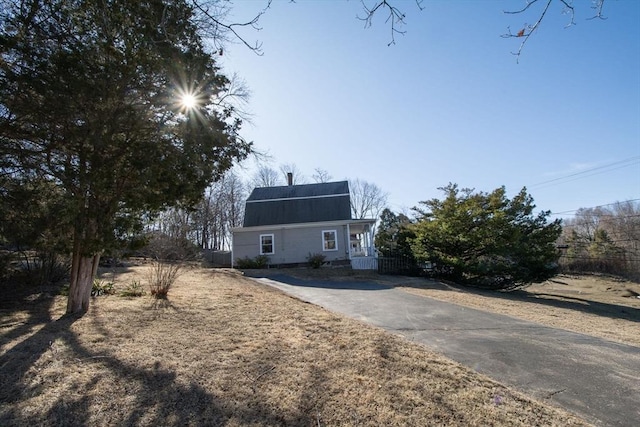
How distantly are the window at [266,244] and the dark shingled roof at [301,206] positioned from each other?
0.97m

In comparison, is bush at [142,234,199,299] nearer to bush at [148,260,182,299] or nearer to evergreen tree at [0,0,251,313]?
bush at [148,260,182,299]

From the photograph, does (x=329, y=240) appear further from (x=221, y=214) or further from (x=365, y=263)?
(x=221, y=214)

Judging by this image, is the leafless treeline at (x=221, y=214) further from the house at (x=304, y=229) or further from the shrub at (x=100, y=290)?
the shrub at (x=100, y=290)

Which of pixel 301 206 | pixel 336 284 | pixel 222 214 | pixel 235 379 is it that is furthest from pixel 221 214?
pixel 235 379

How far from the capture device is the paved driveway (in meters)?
3.38

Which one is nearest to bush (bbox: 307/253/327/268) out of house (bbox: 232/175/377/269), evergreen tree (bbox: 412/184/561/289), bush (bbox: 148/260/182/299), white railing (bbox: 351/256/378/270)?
house (bbox: 232/175/377/269)

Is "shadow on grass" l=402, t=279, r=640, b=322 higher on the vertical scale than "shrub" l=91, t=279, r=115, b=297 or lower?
lower

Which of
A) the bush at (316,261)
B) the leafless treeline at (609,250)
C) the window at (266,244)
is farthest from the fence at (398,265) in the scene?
the leafless treeline at (609,250)

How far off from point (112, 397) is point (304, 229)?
18299 mm

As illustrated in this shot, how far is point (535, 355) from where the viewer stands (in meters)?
4.66

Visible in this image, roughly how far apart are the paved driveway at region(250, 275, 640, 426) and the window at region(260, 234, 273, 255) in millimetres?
13781

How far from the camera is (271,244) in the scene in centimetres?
2166

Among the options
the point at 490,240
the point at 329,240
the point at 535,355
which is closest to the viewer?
the point at 535,355

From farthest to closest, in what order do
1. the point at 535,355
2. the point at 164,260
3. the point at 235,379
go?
the point at 164,260
the point at 535,355
the point at 235,379
